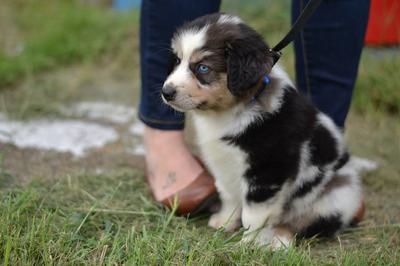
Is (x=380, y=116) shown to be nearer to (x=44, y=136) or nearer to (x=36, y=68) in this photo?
(x=44, y=136)

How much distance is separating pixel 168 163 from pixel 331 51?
1.12 m

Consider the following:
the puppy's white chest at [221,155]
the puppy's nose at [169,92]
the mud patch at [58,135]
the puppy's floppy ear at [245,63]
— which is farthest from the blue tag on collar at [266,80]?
the mud patch at [58,135]

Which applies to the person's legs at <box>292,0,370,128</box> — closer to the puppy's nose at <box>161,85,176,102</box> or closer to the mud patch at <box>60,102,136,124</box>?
the puppy's nose at <box>161,85,176,102</box>

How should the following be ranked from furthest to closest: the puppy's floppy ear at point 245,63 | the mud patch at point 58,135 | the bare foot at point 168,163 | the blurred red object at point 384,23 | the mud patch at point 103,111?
the mud patch at point 103,111 < the blurred red object at point 384,23 < the mud patch at point 58,135 < the bare foot at point 168,163 < the puppy's floppy ear at point 245,63

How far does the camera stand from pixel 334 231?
282 cm

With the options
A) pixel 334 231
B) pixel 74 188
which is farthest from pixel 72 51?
pixel 334 231

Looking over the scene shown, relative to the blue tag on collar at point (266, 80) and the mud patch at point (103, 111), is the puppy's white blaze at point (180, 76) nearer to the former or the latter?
the blue tag on collar at point (266, 80)

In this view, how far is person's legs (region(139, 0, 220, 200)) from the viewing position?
304 cm

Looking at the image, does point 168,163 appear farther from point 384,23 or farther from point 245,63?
point 384,23

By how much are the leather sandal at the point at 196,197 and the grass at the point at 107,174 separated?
0.07 m

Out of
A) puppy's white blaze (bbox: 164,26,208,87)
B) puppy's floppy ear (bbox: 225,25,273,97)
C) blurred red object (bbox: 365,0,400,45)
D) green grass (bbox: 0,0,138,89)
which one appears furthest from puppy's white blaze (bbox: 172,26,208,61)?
green grass (bbox: 0,0,138,89)

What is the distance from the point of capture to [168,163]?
3.23m

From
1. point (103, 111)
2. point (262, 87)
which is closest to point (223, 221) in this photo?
point (262, 87)

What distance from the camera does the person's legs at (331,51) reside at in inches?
114
